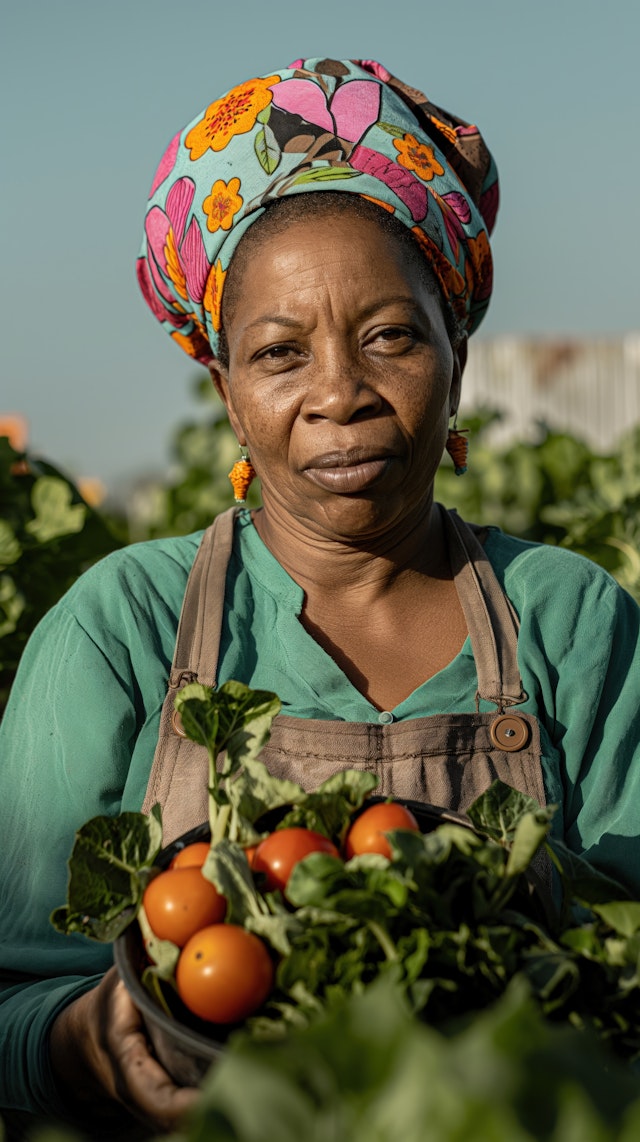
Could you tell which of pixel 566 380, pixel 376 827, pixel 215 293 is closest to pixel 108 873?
pixel 376 827

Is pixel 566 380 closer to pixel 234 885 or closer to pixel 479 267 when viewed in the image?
pixel 479 267

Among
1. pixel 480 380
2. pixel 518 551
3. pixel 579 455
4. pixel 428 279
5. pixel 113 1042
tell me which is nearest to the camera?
pixel 113 1042

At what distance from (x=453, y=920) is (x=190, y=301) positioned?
63.2 inches

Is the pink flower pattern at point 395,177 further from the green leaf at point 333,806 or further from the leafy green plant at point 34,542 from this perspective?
the leafy green plant at point 34,542

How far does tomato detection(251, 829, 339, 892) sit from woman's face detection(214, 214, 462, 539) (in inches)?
35.6

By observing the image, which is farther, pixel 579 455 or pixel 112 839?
pixel 579 455

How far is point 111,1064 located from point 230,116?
178cm

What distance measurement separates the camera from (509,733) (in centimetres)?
223

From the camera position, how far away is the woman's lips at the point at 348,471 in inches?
88.2

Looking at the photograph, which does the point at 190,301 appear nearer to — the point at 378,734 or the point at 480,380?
the point at 378,734

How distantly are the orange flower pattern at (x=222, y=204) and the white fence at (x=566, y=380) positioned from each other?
14.6m

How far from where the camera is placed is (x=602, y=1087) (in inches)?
37.2

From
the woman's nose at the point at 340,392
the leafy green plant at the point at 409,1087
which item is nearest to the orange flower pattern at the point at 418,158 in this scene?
the woman's nose at the point at 340,392

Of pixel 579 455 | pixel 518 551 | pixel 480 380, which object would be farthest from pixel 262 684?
pixel 480 380
